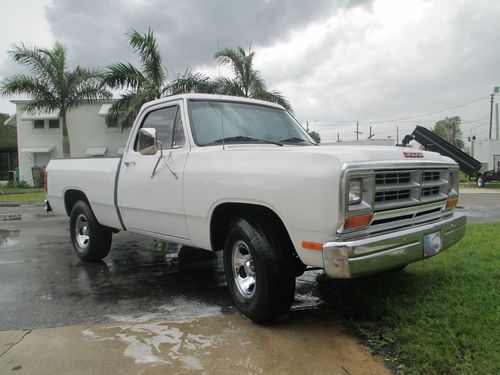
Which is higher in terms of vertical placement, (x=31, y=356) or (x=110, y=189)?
(x=110, y=189)

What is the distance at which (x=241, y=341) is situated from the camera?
3641mm

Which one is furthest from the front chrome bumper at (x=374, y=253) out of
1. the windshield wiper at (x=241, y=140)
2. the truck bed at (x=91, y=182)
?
the truck bed at (x=91, y=182)

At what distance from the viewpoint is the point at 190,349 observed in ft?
11.6

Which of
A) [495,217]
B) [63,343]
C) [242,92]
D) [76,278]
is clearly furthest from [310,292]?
[242,92]

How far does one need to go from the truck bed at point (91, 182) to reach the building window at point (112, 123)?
52.8 ft

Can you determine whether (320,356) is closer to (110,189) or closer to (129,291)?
(129,291)

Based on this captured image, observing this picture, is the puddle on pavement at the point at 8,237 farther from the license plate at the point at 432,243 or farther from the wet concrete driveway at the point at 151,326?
the license plate at the point at 432,243

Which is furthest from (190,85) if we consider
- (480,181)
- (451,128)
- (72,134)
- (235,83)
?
(451,128)

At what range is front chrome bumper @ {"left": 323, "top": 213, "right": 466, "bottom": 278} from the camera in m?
3.14

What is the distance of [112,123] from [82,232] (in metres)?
19.1

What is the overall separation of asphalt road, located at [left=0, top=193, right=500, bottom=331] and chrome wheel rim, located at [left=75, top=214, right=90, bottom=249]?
0.28 metres

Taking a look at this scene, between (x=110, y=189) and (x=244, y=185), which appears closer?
(x=244, y=185)

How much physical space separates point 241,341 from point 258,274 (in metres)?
0.55

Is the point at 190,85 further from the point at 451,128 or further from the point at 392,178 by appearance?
the point at 451,128
